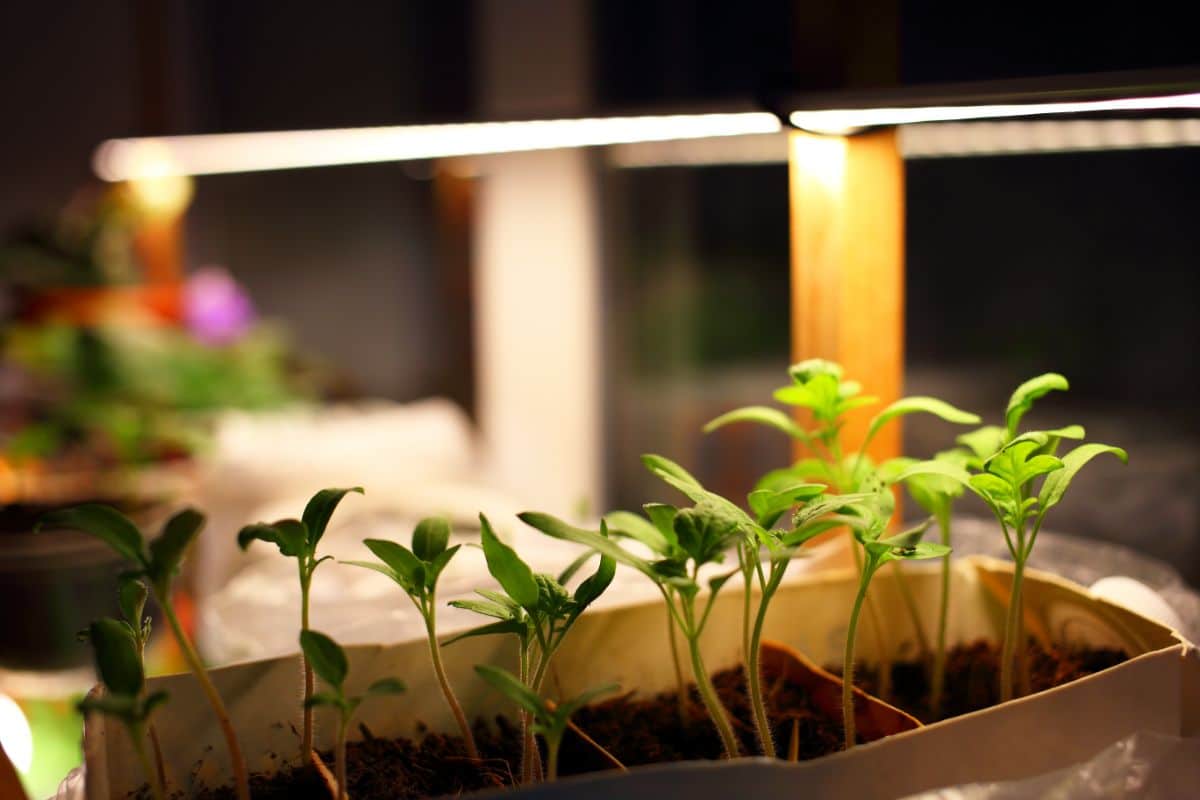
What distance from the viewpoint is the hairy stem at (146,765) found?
0.53m

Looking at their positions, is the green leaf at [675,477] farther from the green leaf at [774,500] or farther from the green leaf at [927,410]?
the green leaf at [927,410]

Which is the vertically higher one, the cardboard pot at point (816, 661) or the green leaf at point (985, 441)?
the green leaf at point (985, 441)

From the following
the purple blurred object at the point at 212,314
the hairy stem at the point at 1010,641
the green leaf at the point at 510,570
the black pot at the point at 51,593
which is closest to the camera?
the green leaf at the point at 510,570

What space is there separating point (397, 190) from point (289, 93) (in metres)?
0.52

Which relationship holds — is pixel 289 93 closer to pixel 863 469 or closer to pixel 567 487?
pixel 567 487

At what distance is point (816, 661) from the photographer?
818 mm

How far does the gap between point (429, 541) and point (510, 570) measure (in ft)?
0.17

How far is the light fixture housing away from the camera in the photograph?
551mm

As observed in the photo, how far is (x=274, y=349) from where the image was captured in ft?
8.04

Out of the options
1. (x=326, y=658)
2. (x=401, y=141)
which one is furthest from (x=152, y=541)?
(x=401, y=141)

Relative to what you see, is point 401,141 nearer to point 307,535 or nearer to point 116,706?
point 307,535

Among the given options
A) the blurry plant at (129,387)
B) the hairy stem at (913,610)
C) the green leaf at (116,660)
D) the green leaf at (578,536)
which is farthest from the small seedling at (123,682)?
the blurry plant at (129,387)

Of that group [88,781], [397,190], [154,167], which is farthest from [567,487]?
[397,190]

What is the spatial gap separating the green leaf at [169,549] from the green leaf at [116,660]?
0.12 feet
